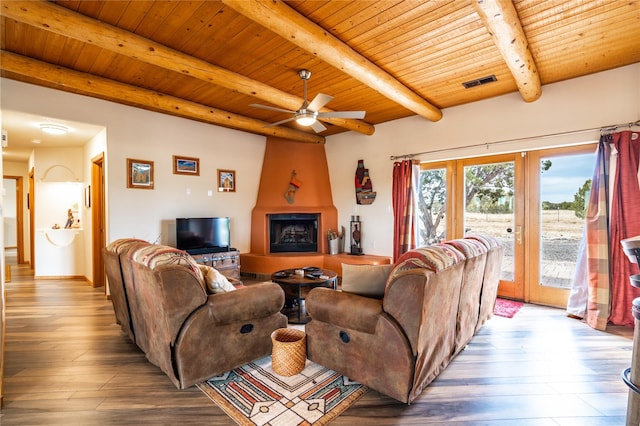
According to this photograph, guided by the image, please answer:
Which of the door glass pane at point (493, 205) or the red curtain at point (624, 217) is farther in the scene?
the door glass pane at point (493, 205)

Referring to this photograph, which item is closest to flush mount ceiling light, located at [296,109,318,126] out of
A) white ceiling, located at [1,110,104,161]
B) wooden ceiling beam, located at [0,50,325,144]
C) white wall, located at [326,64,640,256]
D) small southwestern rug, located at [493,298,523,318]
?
wooden ceiling beam, located at [0,50,325,144]

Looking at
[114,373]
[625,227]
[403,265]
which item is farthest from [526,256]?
[114,373]

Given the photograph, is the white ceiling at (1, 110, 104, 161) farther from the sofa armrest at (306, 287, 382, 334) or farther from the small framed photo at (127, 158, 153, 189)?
the sofa armrest at (306, 287, 382, 334)

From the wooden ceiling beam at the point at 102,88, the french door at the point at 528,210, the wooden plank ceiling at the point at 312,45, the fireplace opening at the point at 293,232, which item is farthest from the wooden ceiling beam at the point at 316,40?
the fireplace opening at the point at 293,232

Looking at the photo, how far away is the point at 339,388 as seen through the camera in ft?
6.89

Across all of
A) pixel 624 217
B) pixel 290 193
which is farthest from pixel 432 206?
pixel 290 193

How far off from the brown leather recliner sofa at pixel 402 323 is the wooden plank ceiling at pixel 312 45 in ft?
6.24

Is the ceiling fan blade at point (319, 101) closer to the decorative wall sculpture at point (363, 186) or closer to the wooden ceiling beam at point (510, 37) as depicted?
the wooden ceiling beam at point (510, 37)

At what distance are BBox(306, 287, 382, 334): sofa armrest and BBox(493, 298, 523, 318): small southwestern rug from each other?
8.34 feet

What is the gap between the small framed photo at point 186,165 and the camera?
4.88 m

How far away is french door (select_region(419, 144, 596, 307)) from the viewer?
12.5 feet

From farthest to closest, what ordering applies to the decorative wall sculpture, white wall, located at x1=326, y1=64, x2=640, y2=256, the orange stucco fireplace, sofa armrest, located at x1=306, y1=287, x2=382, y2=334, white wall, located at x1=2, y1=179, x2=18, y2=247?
white wall, located at x1=2, y1=179, x2=18, y2=247 → the orange stucco fireplace → the decorative wall sculpture → white wall, located at x1=326, y1=64, x2=640, y2=256 → sofa armrest, located at x1=306, y1=287, x2=382, y2=334

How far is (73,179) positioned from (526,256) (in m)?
7.65

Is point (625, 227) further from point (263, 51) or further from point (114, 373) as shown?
point (114, 373)
